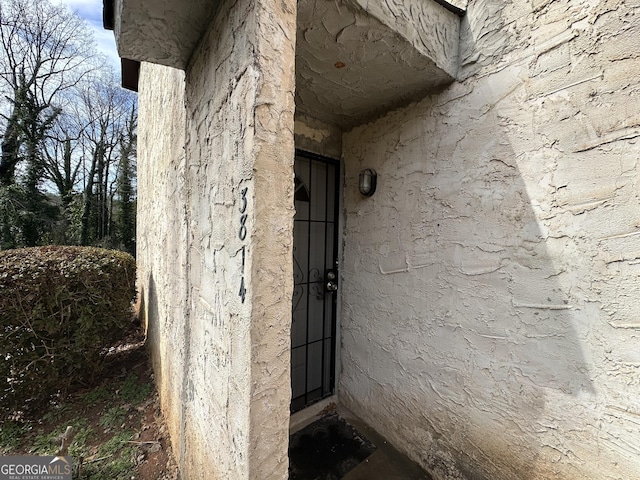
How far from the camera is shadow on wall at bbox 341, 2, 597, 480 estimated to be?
1589 millimetres

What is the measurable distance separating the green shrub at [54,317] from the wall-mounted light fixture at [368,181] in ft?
9.29

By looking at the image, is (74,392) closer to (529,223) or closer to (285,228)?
(285,228)

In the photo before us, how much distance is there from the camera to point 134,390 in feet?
9.66

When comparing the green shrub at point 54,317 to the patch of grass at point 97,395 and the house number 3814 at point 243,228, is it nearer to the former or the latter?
the patch of grass at point 97,395

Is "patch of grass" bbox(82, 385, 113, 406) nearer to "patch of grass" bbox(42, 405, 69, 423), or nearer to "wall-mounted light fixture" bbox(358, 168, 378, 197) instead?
"patch of grass" bbox(42, 405, 69, 423)

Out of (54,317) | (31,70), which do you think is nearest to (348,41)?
(54,317)

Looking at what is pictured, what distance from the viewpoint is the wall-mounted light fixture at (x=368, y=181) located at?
8.32 ft

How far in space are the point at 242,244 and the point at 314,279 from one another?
179cm

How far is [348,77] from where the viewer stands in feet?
6.38

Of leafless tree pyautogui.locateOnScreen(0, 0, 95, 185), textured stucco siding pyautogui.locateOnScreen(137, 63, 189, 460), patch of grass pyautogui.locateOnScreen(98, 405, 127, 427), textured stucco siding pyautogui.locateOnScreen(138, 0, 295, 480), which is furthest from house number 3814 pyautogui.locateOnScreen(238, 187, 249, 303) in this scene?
leafless tree pyautogui.locateOnScreen(0, 0, 95, 185)

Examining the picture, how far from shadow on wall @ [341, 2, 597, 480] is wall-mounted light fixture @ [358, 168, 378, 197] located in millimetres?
68

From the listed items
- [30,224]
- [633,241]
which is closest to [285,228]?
[633,241]

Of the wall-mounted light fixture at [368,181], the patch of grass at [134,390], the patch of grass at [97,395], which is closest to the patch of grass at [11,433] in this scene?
the patch of grass at [97,395]

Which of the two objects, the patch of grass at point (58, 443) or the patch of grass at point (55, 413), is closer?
the patch of grass at point (58, 443)
